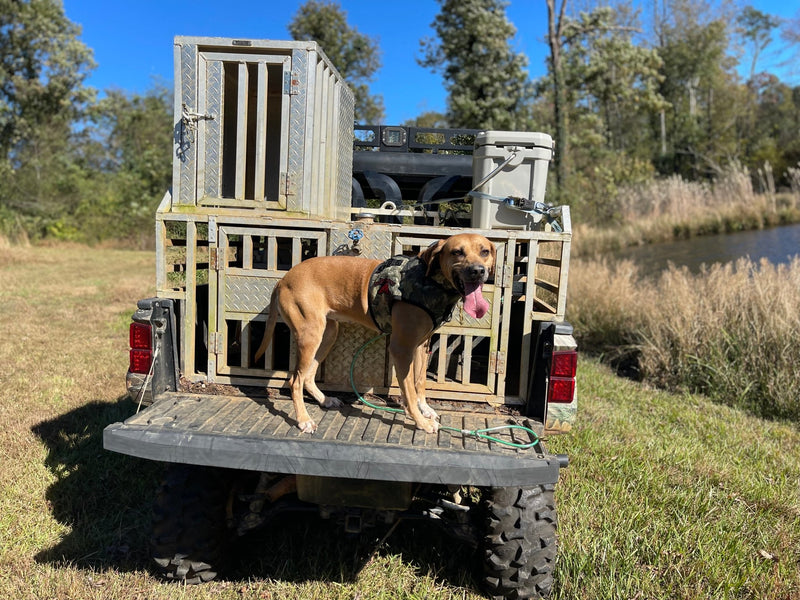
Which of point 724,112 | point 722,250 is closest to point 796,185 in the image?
point 722,250

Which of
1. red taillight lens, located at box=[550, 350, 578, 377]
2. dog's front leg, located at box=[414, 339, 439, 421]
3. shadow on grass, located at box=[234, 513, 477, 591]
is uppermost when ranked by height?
red taillight lens, located at box=[550, 350, 578, 377]

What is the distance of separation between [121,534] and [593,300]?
694 centimetres

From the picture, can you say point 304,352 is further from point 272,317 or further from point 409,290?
point 409,290

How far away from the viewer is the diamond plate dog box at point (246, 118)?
3139mm

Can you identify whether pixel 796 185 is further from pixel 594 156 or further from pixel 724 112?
pixel 724 112

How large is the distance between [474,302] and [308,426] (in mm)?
982

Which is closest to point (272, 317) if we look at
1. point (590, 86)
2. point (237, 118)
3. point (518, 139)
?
point (237, 118)

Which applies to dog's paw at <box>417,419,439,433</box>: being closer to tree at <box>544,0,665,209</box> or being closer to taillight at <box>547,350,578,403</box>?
taillight at <box>547,350,578,403</box>

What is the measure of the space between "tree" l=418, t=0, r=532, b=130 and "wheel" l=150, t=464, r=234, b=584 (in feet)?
61.4

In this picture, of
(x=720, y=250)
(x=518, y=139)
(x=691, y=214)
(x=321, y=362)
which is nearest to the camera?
(x=321, y=362)

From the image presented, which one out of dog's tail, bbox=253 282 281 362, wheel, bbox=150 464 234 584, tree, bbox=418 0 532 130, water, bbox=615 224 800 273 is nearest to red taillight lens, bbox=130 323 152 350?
dog's tail, bbox=253 282 281 362

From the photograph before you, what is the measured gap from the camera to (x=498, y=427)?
9.32ft

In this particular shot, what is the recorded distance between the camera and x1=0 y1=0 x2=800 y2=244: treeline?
59.1ft

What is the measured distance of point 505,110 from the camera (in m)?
20.2
